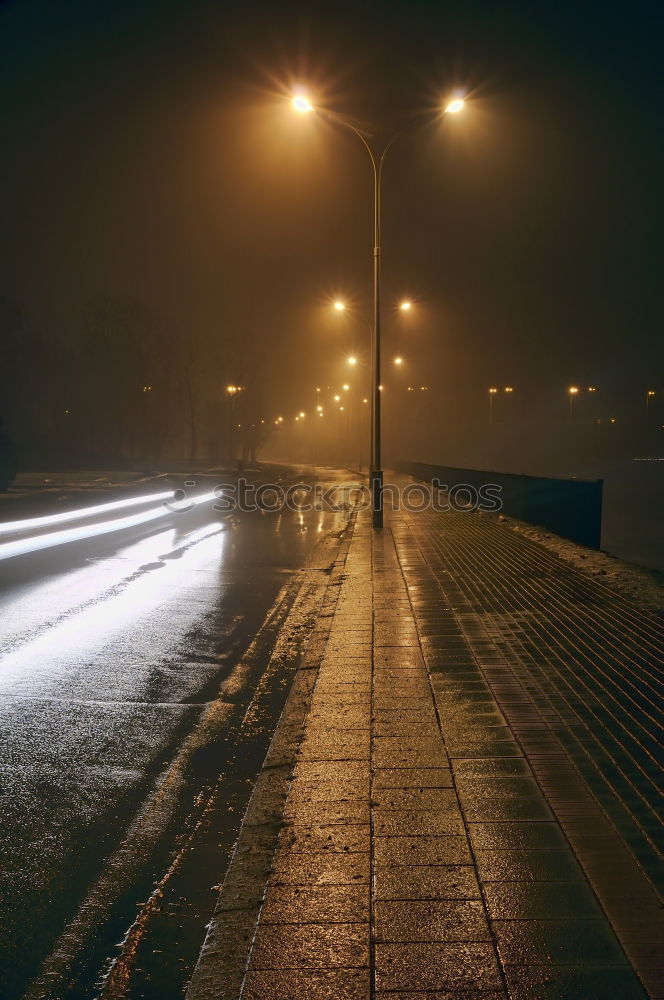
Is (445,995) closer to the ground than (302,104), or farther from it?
closer to the ground

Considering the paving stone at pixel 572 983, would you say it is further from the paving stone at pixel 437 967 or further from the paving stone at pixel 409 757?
the paving stone at pixel 409 757

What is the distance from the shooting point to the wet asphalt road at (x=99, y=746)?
327cm

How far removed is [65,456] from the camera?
3167 inches

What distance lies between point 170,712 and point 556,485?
51.9ft

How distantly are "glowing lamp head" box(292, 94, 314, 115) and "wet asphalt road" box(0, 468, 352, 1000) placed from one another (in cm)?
1207

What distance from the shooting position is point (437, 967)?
2.75 metres

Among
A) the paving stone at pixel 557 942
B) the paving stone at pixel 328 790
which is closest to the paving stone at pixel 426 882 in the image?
the paving stone at pixel 557 942

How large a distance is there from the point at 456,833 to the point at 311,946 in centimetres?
107

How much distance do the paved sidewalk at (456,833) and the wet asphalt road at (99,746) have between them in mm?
405

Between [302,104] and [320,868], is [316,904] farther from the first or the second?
[302,104]

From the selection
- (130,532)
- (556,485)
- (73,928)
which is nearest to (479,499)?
(556,485)

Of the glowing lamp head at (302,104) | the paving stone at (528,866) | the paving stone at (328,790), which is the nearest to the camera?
the paving stone at (528,866)

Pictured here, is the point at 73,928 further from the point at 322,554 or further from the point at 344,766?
the point at 322,554

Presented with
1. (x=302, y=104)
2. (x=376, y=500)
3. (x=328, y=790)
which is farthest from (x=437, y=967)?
(x=302, y=104)
